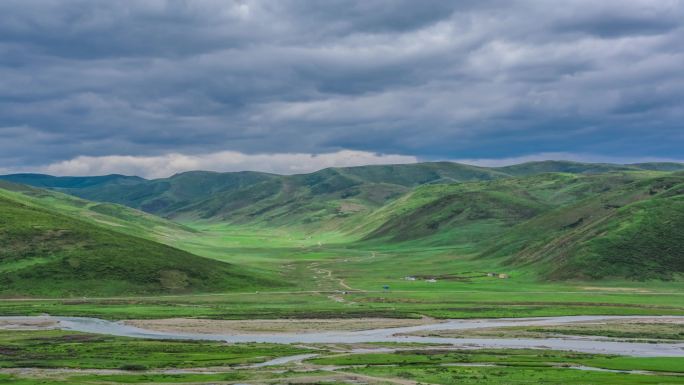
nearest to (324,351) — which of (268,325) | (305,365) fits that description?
(305,365)

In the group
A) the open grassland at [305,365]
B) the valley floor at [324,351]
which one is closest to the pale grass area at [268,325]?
the valley floor at [324,351]

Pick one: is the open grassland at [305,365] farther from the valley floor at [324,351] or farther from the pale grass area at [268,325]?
the pale grass area at [268,325]

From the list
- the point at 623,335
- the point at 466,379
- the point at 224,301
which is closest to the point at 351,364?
the point at 466,379

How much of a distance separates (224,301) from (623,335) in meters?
101

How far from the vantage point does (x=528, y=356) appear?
335 feet

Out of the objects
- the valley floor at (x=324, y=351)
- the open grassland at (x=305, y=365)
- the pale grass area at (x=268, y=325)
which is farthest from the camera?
the pale grass area at (x=268, y=325)

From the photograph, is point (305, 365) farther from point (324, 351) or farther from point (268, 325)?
point (268, 325)

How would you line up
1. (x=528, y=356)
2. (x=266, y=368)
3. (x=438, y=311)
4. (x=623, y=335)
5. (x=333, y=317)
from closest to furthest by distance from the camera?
(x=266, y=368) < (x=528, y=356) < (x=623, y=335) < (x=333, y=317) < (x=438, y=311)

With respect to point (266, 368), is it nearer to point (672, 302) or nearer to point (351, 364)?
point (351, 364)

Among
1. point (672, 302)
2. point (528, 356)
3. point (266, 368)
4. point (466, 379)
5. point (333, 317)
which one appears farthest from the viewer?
point (672, 302)

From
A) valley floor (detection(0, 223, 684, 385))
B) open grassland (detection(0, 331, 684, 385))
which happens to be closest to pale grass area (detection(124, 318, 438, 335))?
valley floor (detection(0, 223, 684, 385))

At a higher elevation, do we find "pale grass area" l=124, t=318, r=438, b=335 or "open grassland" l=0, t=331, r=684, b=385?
"open grassland" l=0, t=331, r=684, b=385

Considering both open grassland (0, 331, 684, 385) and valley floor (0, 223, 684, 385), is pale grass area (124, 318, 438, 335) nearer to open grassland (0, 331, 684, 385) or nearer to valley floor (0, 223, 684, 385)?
valley floor (0, 223, 684, 385)

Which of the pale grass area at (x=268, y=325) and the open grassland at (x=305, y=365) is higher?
the open grassland at (x=305, y=365)
